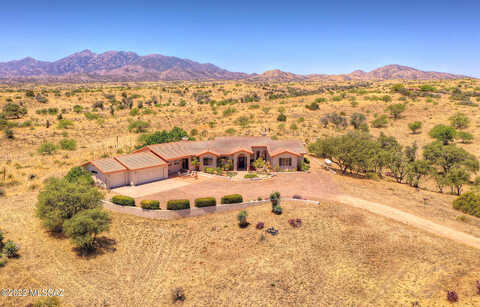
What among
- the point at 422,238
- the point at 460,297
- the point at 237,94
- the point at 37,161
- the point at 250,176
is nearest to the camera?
the point at 460,297

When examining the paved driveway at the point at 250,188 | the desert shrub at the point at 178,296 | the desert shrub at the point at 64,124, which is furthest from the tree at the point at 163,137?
the desert shrub at the point at 178,296

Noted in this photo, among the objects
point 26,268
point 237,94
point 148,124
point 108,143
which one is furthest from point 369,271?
point 237,94

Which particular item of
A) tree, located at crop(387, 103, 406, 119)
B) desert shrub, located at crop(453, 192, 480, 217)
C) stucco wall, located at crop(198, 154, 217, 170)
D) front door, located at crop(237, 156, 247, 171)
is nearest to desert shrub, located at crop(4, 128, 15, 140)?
stucco wall, located at crop(198, 154, 217, 170)

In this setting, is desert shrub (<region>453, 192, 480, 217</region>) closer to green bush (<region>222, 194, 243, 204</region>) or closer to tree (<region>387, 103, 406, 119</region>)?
green bush (<region>222, 194, 243, 204</region>)

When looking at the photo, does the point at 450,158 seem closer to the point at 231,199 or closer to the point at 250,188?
the point at 250,188

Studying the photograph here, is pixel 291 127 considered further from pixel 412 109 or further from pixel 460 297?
pixel 460 297

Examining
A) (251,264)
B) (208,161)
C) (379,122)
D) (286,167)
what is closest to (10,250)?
(251,264)

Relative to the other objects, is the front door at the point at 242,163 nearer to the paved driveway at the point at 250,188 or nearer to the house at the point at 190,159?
the house at the point at 190,159
